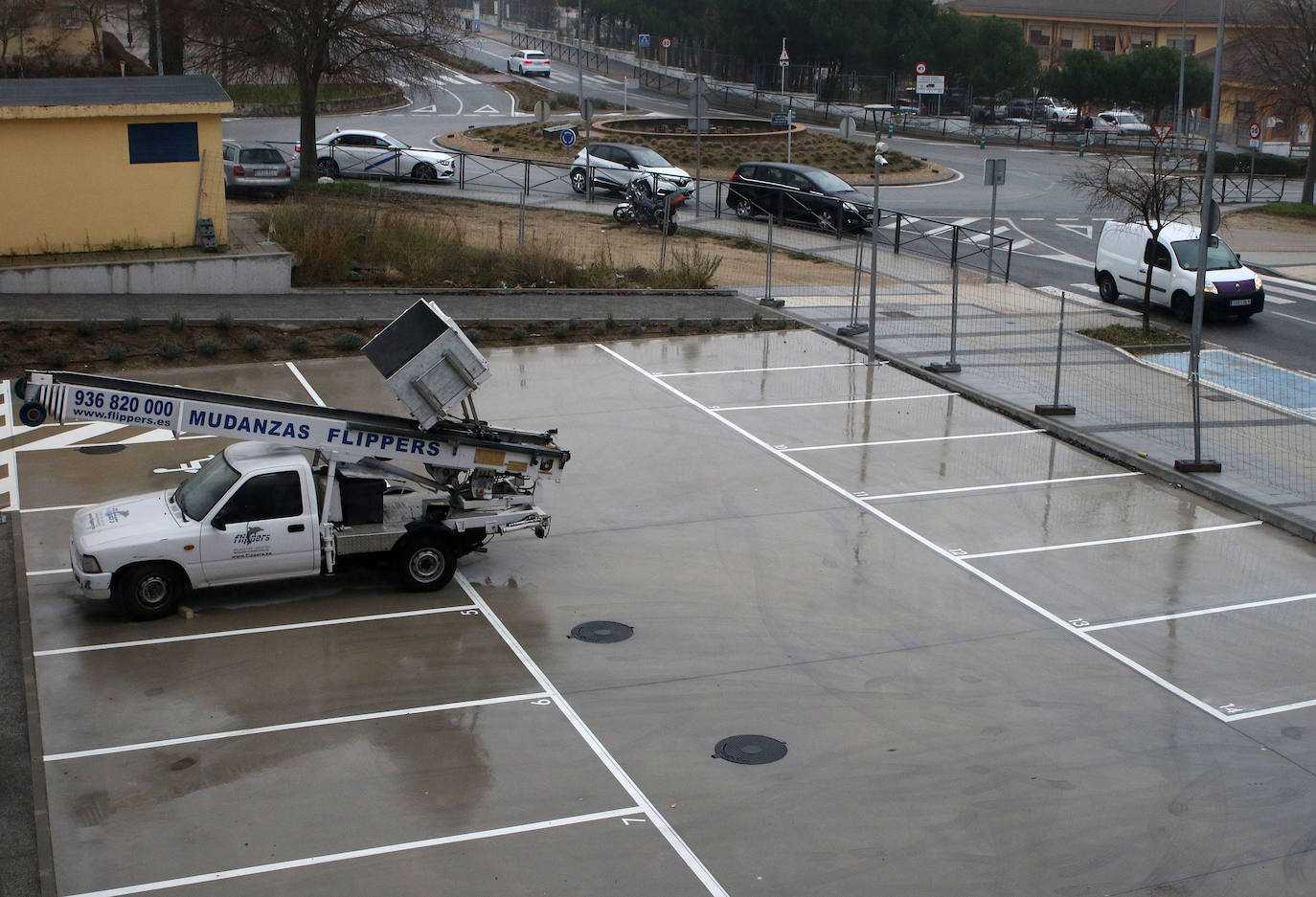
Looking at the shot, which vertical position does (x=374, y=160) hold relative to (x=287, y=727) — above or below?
above

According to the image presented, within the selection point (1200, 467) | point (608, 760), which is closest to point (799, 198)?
point (1200, 467)

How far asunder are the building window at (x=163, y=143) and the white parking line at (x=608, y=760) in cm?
1487

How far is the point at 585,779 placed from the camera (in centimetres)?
933

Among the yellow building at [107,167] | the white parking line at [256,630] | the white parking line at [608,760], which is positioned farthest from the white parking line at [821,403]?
the yellow building at [107,167]

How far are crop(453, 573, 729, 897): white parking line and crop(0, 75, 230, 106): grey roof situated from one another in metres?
15.1

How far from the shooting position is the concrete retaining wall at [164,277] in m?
22.1

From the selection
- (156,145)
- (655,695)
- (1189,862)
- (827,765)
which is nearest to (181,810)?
(655,695)

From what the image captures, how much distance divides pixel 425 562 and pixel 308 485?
4.18 feet

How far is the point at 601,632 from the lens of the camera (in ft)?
38.5

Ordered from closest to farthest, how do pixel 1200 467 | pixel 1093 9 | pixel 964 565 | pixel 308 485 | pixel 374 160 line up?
pixel 308 485, pixel 964 565, pixel 1200 467, pixel 374 160, pixel 1093 9

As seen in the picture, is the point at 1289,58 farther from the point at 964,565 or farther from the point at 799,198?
the point at 964,565

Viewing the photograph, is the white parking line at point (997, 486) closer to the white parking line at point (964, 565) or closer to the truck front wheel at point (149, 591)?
the white parking line at point (964, 565)

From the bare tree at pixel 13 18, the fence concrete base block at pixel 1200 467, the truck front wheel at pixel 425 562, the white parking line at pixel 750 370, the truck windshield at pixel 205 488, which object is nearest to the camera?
the truck windshield at pixel 205 488

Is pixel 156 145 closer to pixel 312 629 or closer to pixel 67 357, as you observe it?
pixel 67 357
